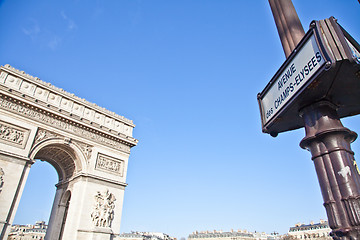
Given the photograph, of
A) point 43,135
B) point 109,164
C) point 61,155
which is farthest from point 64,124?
point 109,164

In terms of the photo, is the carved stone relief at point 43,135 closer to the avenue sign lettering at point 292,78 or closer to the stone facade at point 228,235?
the avenue sign lettering at point 292,78

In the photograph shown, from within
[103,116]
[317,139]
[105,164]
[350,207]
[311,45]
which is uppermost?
[103,116]

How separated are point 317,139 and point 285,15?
5.63 feet

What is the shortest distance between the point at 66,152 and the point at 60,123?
74.4 inches

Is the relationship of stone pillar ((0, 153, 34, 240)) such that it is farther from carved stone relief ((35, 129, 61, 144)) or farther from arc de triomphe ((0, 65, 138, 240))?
carved stone relief ((35, 129, 61, 144))

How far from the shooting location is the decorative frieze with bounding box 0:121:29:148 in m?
12.9

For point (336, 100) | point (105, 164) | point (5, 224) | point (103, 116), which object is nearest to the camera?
point (336, 100)

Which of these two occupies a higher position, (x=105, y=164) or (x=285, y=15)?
(x=105, y=164)

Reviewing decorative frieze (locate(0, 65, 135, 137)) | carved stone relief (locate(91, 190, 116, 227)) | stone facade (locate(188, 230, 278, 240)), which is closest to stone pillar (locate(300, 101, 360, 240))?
carved stone relief (locate(91, 190, 116, 227))

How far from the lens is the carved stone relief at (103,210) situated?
47.4 feet

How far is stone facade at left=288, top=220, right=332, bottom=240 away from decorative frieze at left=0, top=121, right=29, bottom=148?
6586 centimetres

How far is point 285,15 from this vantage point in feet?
10.3

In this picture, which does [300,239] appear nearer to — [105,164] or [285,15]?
[105,164]

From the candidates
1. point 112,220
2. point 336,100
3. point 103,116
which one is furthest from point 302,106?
point 103,116
